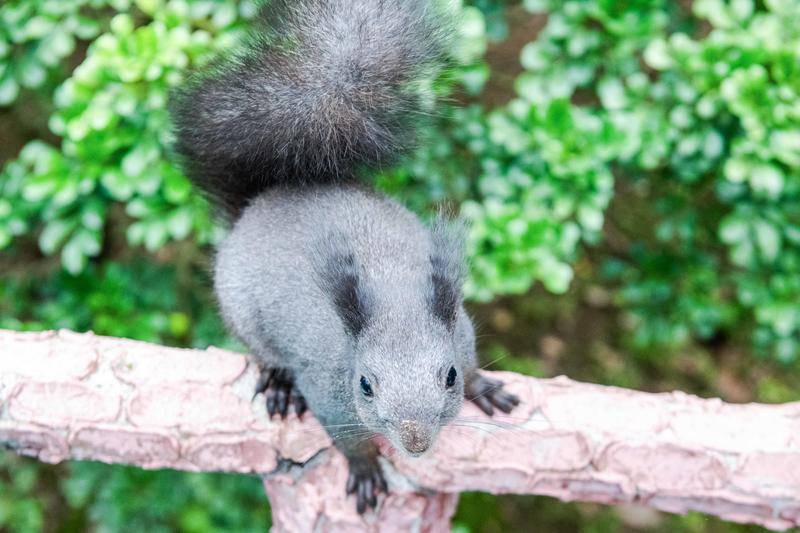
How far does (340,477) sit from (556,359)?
157 cm

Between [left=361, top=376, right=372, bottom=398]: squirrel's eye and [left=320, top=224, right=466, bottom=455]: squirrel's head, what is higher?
[left=320, top=224, right=466, bottom=455]: squirrel's head

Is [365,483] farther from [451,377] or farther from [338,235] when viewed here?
[338,235]

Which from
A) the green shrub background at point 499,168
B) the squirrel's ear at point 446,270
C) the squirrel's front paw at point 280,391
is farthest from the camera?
the green shrub background at point 499,168

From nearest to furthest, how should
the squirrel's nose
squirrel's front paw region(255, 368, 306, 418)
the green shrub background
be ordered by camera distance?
the squirrel's nose → squirrel's front paw region(255, 368, 306, 418) → the green shrub background

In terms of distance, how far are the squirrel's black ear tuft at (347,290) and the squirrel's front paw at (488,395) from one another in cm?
31

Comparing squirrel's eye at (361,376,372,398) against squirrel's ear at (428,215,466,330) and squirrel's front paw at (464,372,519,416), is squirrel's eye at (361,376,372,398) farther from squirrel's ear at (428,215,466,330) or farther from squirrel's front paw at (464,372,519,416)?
squirrel's front paw at (464,372,519,416)

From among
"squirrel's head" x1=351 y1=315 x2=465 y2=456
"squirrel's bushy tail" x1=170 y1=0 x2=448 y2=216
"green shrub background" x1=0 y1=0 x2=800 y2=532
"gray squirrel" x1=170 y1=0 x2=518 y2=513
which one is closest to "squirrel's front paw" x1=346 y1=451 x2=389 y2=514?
"gray squirrel" x1=170 y1=0 x2=518 y2=513

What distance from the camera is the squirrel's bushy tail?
4.97 ft

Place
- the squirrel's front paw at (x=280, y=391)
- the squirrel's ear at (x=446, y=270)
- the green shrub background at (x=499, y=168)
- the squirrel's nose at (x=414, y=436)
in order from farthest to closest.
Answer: the green shrub background at (x=499, y=168), the squirrel's front paw at (x=280, y=391), the squirrel's ear at (x=446, y=270), the squirrel's nose at (x=414, y=436)

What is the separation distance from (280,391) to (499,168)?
25.3 inches

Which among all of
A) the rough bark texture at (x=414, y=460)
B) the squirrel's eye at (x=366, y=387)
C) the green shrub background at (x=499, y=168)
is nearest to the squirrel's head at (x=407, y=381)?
the squirrel's eye at (x=366, y=387)

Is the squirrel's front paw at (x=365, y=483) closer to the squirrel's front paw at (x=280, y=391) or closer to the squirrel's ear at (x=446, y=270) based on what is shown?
the squirrel's front paw at (x=280, y=391)

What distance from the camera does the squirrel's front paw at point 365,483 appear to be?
1442 millimetres

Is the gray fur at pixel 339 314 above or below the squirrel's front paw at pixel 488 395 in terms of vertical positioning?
above
